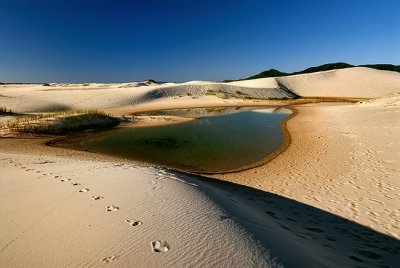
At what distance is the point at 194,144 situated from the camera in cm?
1573

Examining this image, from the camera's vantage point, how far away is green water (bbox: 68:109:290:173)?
12316 mm

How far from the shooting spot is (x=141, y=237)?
353 centimetres

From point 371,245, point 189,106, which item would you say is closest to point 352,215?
point 371,245

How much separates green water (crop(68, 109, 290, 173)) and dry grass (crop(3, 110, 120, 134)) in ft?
6.83

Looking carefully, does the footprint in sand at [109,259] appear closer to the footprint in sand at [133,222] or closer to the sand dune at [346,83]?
the footprint in sand at [133,222]

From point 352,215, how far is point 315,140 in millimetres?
9090

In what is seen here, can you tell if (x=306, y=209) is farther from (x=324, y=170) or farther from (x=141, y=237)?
(x=141, y=237)

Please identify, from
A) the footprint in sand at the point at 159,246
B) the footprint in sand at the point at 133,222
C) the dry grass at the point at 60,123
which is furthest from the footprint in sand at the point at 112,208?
the dry grass at the point at 60,123

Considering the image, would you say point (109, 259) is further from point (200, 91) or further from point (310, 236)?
point (200, 91)

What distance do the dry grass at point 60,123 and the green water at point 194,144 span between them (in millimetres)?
2083

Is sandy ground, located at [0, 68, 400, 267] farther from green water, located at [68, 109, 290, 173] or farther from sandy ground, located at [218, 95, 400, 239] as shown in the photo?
green water, located at [68, 109, 290, 173]

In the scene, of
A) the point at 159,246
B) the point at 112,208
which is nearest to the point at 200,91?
the point at 112,208

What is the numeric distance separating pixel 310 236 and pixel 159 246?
117 inches

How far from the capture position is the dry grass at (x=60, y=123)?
1755 centimetres
